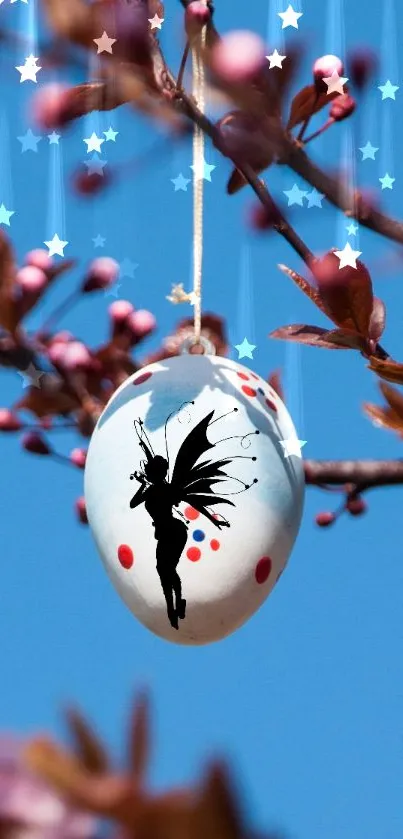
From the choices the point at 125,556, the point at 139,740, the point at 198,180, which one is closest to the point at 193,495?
the point at 125,556

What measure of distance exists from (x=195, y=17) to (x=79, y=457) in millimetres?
739

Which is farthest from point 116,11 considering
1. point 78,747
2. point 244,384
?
point 78,747

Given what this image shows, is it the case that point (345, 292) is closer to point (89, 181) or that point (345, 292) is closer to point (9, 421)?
point (89, 181)

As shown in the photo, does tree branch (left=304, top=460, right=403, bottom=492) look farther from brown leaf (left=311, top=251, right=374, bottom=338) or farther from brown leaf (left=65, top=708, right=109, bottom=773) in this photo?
brown leaf (left=65, top=708, right=109, bottom=773)

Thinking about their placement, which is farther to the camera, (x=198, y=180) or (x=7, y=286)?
(x=7, y=286)

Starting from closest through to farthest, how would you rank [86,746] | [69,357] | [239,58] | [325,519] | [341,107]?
[86,746] → [239,58] → [341,107] → [69,357] → [325,519]

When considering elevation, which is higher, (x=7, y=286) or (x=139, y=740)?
(x=139, y=740)

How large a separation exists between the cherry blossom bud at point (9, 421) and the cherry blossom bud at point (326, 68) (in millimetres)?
711

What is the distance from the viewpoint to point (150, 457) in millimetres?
1315

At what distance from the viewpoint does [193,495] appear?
1.28 m

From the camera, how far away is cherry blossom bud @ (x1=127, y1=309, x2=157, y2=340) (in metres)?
1.70

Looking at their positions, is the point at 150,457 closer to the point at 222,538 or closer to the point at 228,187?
the point at 222,538

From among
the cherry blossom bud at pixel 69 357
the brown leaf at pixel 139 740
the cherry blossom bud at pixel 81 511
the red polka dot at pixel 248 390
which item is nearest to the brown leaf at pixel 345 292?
the red polka dot at pixel 248 390

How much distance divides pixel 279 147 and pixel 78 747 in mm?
1082
